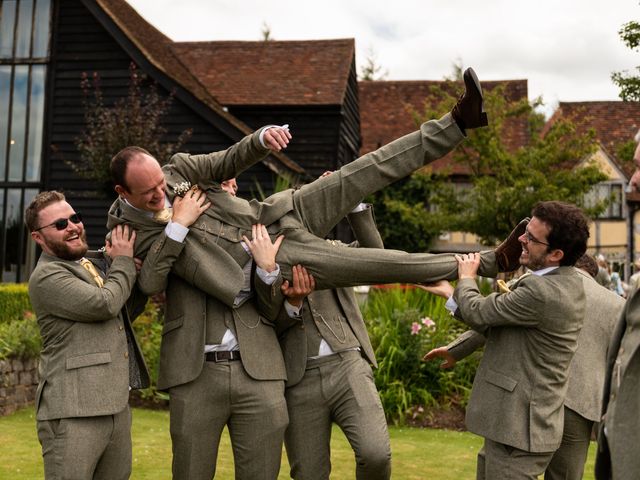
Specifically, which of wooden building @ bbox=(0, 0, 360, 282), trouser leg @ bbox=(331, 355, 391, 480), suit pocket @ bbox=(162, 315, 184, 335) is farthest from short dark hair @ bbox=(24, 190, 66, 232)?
wooden building @ bbox=(0, 0, 360, 282)

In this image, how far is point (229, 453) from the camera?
→ 7.57 m

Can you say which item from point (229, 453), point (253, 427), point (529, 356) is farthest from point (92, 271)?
point (229, 453)

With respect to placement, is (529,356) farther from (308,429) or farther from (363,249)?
(308,429)

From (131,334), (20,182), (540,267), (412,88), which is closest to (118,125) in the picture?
(20,182)

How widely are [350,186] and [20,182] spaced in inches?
637

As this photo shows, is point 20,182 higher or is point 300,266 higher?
point 20,182

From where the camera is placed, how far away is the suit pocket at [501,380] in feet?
12.8

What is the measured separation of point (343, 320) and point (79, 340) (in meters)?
1.56

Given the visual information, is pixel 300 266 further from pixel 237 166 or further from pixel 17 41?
pixel 17 41

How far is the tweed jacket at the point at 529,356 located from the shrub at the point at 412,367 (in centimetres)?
514

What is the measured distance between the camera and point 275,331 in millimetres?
4383

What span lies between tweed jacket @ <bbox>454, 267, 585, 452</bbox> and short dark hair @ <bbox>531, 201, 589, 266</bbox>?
Result: 0.45 ft

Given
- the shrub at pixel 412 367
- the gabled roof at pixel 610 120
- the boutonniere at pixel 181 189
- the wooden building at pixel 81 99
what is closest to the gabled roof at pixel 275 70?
the wooden building at pixel 81 99

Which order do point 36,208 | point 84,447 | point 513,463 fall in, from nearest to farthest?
1. point 84,447
2. point 513,463
3. point 36,208
